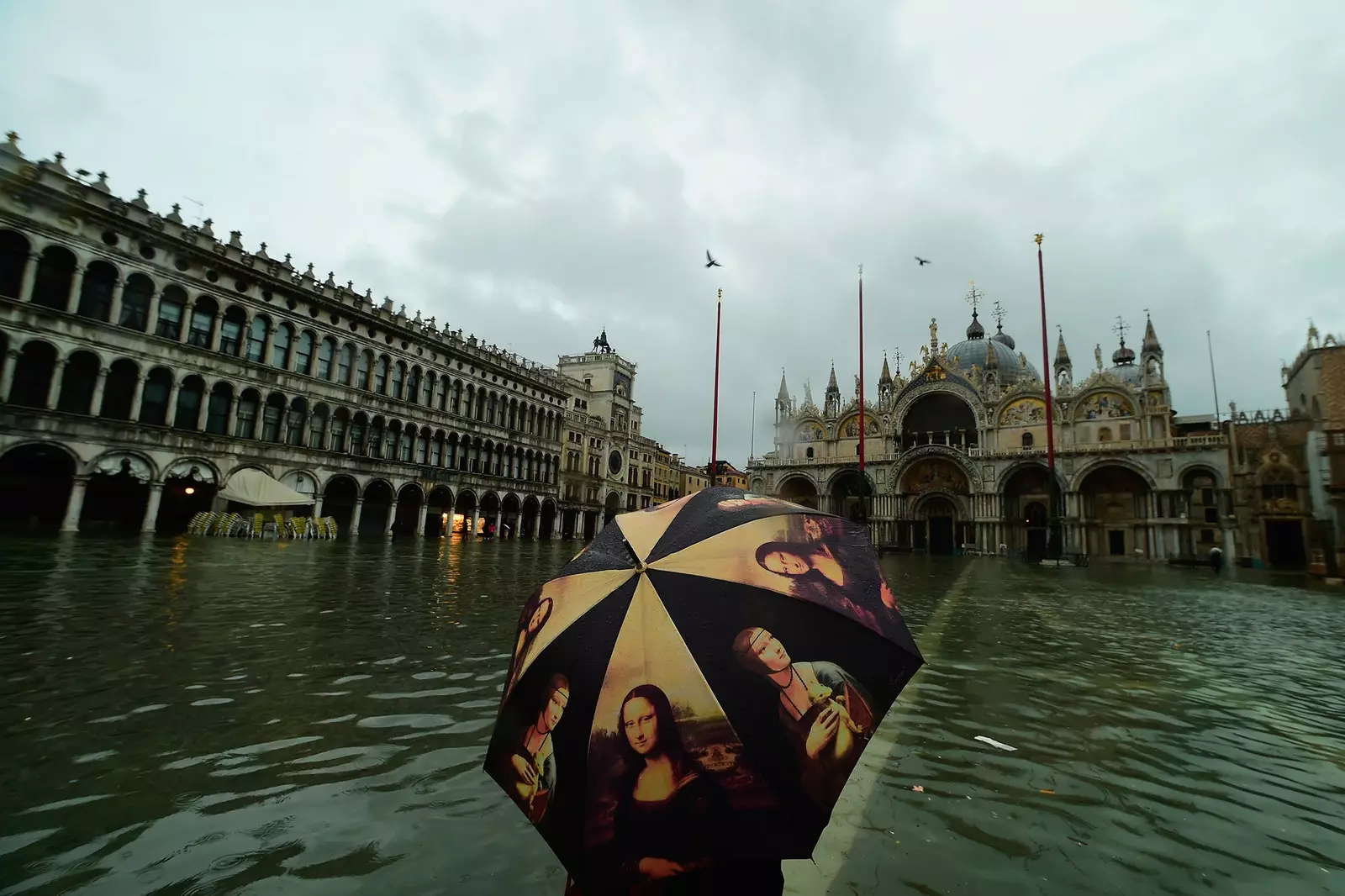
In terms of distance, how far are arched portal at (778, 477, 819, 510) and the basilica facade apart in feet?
0.38

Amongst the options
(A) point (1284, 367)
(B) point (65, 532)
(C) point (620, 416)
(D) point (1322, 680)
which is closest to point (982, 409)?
(A) point (1284, 367)

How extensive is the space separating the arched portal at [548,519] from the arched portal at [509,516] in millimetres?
3294

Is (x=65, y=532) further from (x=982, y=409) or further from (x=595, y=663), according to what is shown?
(x=982, y=409)

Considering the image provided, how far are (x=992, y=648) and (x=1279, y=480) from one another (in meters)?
35.6

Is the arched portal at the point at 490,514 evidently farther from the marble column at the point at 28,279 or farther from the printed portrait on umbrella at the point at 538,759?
the printed portrait on umbrella at the point at 538,759

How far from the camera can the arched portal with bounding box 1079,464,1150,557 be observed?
3956 centimetres

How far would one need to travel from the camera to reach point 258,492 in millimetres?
28234

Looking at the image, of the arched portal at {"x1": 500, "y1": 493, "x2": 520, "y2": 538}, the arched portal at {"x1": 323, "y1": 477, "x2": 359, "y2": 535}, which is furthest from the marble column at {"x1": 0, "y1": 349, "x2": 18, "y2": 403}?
the arched portal at {"x1": 500, "y1": 493, "x2": 520, "y2": 538}

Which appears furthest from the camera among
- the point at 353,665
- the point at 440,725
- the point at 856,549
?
the point at 353,665

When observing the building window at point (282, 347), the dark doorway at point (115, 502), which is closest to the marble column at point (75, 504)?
the dark doorway at point (115, 502)

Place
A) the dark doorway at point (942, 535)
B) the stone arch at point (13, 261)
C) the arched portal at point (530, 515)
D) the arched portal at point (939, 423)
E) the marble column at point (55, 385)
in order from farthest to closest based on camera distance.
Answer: the arched portal at point (530, 515) < the arched portal at point (939, 423) < the dark doorway at point (942, 535) < the marble column at point (55, 385) < the stone arch at point (13, 261)

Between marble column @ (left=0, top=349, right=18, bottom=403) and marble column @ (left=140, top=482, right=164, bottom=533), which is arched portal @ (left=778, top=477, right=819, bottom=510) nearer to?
marble column @ (left=140, top=482, right=164, bottom=533)

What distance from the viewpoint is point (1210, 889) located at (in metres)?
2.83

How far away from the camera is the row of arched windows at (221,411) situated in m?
23.7
